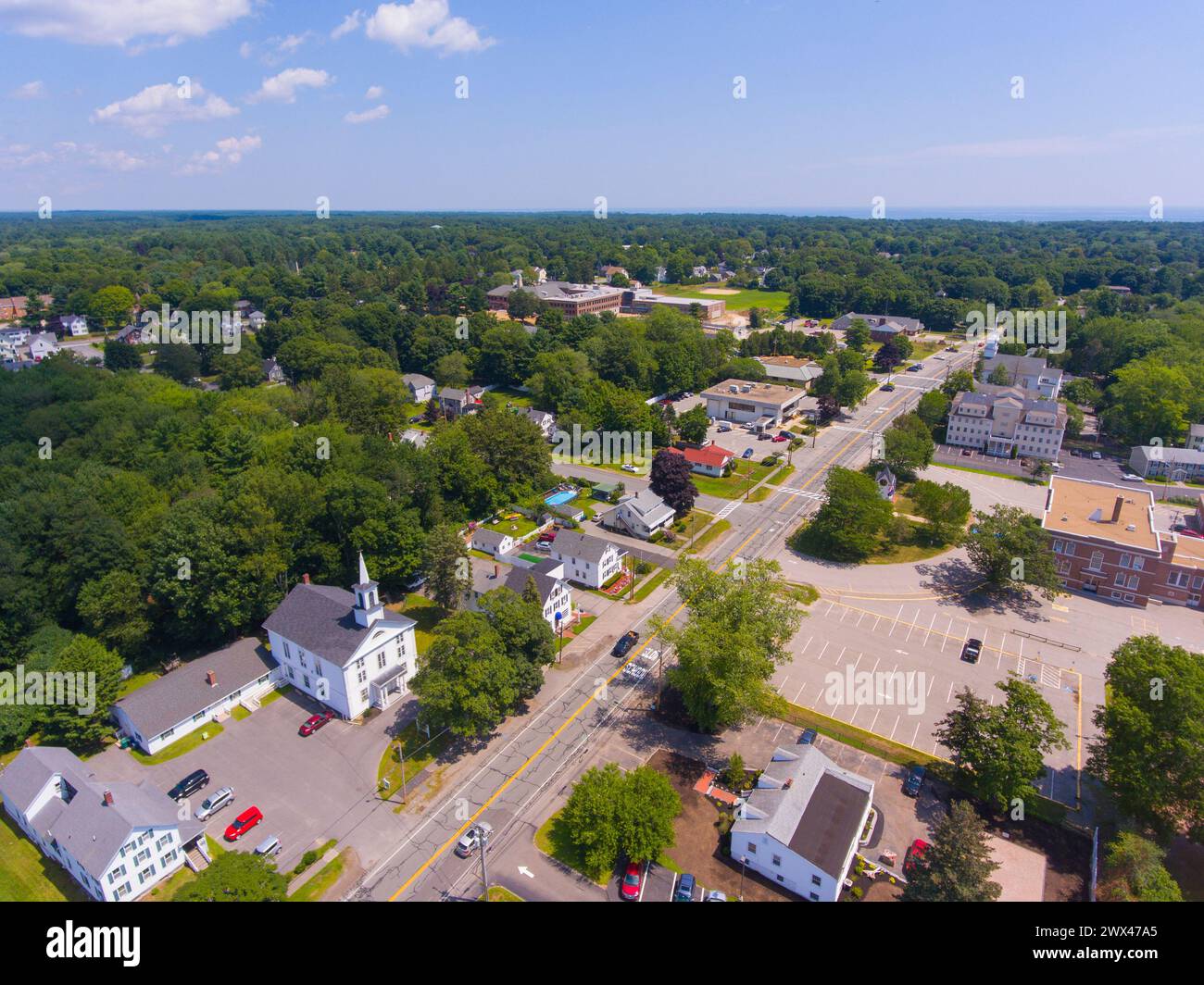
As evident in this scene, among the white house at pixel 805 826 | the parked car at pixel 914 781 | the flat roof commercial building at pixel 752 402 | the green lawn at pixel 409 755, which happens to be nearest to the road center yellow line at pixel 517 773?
the green lawn at pixel 409 755

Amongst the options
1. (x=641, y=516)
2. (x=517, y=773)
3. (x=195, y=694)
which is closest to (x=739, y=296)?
(x=641, y=516)

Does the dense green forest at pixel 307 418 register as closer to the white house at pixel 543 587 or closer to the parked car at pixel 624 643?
the white house at pixel 543 587

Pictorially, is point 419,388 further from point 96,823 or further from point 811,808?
point 811,808

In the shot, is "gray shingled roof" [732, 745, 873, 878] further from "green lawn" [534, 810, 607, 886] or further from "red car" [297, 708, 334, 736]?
"red car" [297, 708, 334, 736]

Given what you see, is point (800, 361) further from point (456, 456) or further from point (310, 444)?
point (310, 444)

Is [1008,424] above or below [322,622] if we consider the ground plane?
above

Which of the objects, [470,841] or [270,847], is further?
[470,841]

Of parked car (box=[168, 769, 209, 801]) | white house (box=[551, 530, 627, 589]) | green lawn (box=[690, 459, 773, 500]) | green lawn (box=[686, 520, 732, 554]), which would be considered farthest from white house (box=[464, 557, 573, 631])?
green lawn (box=[690, 459, 773, 500])
